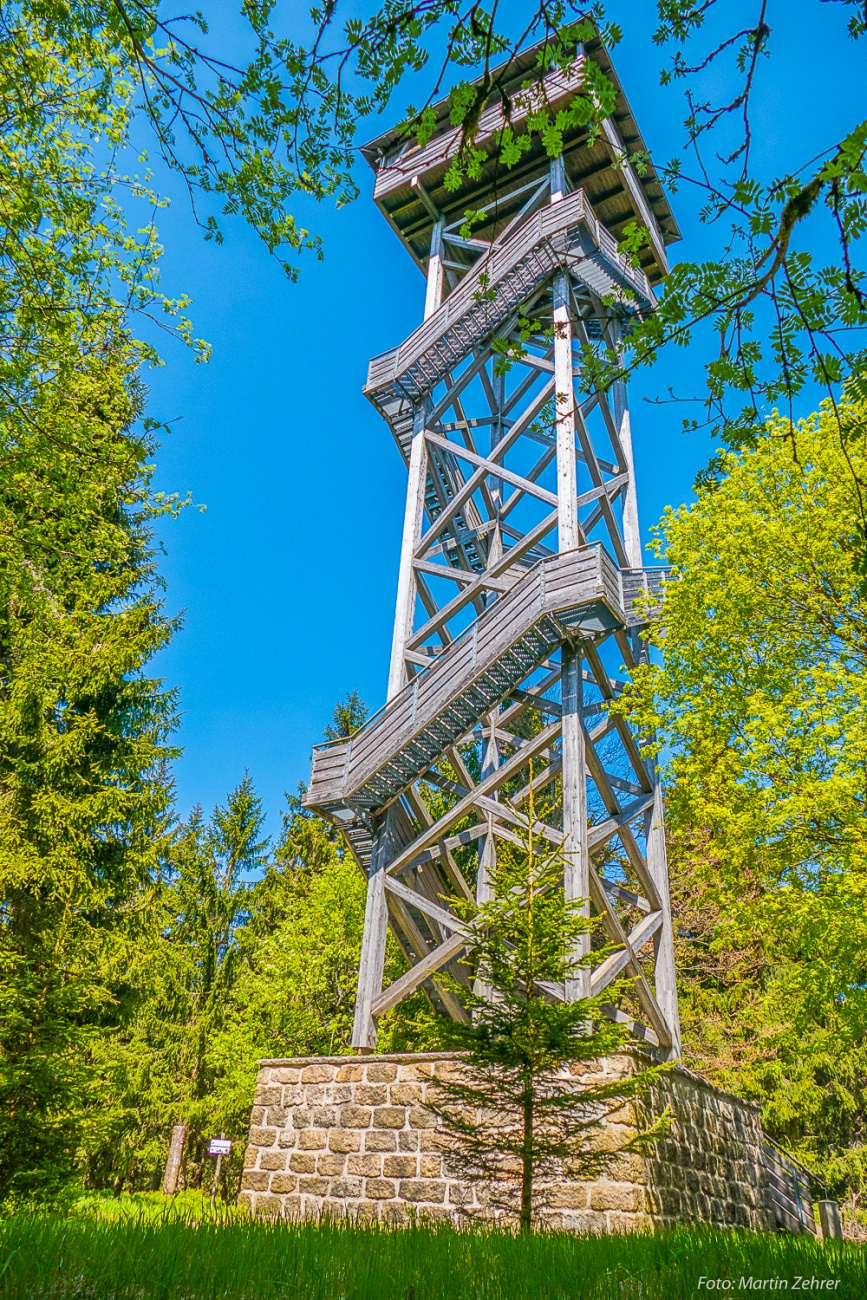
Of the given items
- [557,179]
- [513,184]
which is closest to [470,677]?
[557,179]

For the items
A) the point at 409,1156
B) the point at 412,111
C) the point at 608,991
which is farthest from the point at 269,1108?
the point at 412,111

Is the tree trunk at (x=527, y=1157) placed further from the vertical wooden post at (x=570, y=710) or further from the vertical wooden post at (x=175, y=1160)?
the vertical wooden post at (x=175, y=1160)

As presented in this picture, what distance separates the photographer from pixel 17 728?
499 inches

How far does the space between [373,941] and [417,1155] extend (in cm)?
308

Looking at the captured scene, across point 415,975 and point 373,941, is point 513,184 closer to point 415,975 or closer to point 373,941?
point 373,941

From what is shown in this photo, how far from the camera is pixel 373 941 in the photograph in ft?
34.2

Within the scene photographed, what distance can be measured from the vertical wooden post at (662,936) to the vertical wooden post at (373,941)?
11.2ft

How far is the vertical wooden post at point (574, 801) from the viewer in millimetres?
8413

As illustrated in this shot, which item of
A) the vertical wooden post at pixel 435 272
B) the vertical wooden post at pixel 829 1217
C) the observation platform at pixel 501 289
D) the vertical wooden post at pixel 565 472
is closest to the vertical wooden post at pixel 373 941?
the vertical wooden post at pixel 565 472

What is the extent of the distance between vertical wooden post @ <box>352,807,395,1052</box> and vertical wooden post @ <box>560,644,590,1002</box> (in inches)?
108

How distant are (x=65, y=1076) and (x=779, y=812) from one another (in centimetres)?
751

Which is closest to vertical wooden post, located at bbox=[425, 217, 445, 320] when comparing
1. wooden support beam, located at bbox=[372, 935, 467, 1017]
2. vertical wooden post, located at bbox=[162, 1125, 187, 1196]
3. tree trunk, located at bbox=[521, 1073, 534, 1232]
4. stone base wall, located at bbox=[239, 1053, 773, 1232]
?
wooden support beam, located at bbox=[372, 935, 467, 1017]

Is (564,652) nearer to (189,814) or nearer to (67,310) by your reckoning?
(67,310)

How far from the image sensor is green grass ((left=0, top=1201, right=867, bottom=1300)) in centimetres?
232
